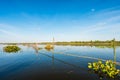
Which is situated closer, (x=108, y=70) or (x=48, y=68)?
(x=108, y=70)

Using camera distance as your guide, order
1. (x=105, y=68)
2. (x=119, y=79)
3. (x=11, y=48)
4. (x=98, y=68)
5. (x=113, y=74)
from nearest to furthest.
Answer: (x=119, y=79) < (x=113, y=74) < (x=105, y=68) < (x=98, y=68) < (x=11, y=48)

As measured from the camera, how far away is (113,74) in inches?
500

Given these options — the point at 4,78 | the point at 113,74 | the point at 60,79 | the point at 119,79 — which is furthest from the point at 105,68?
the point at 4,78

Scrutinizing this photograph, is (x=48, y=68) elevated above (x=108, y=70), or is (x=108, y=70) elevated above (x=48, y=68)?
(x=108, y=70)

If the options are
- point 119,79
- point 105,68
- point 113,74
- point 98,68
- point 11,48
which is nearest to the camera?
point 119,79

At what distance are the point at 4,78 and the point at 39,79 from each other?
13.2 ft

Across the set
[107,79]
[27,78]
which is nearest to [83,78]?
[107,79]

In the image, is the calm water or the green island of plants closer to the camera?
the green island of plants

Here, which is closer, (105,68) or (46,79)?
(46,79)

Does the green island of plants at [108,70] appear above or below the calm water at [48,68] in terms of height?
above

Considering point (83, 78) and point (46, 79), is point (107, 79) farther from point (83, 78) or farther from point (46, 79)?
point (46, 79)

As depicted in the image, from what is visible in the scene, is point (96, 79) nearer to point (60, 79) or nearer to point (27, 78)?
point (60, 79)

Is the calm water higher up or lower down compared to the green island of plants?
lower down

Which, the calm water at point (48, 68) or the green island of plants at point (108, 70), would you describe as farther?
the calm water at point (48, 68)
